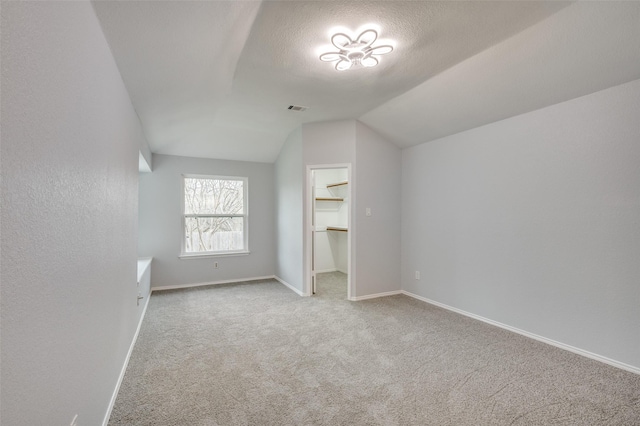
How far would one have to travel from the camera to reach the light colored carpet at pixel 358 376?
6.17ft

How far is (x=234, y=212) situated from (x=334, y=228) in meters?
1.91

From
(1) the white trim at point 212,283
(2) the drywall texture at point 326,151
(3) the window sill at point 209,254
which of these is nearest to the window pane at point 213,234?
(3) the window sill at point 209,254

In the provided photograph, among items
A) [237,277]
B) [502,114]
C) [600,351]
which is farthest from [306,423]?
[237,277]

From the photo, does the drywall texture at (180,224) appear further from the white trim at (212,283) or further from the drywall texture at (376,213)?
the drywall texture at (376,213)

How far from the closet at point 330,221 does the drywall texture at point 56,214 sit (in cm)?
440

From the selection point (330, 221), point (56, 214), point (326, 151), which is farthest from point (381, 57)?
point (330, 221)

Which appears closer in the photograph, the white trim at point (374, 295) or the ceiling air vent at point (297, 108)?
the ceiling air vent at point (297, 108)

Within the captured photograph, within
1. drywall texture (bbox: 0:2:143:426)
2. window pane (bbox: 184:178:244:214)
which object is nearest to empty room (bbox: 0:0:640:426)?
drywall texture (bbox: 0:2:143:426)

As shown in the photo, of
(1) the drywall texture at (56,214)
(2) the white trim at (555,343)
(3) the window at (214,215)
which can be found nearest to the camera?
(1) the drywall texture at (56,214)

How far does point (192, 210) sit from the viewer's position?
204 inches

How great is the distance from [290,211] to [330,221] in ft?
5.16

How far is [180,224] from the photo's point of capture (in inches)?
197

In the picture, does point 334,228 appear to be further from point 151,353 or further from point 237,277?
point 151,353

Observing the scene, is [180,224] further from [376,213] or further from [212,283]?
[376,213]
